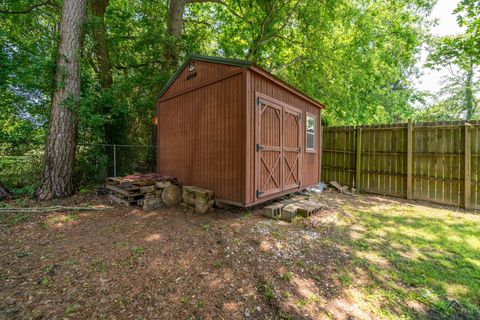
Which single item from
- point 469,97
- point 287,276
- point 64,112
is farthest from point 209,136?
point 469,97

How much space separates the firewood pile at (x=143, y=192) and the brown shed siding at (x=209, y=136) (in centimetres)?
61

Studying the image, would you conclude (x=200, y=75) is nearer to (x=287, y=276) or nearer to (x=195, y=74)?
(x=195, y=74)

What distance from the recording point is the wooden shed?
13.6 ft

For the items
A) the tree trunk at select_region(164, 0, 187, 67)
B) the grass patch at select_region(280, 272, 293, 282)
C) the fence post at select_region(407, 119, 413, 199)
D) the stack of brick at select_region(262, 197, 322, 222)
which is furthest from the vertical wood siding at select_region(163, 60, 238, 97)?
the fence post at select_region(407, 119, 413, 199)

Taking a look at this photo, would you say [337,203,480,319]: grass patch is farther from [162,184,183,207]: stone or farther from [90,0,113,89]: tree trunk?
[90,0,113,89]: tree trunk

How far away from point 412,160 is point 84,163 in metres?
10.0

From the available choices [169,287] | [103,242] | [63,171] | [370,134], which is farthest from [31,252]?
[370,134]

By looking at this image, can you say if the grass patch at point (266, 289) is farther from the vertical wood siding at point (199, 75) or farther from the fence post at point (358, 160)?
the fence post at point (358, 160)

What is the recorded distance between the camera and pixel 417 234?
12.5 feet

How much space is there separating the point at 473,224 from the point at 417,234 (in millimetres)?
1693

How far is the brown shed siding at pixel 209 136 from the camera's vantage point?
165 inches

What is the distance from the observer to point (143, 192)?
4918 millimetres

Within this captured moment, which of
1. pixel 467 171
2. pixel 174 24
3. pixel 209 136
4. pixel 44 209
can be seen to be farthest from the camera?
pixel 174 24

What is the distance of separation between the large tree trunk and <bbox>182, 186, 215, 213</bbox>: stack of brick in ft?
11.4
